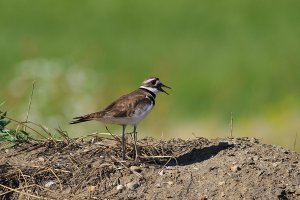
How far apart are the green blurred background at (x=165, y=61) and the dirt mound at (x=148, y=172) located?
5.62 metres

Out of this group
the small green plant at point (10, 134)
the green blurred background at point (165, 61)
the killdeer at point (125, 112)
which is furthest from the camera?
the green blurred background at point (165, 61)

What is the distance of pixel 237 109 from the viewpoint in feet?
71.8

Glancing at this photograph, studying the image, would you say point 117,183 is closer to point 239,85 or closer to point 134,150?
point 134,150

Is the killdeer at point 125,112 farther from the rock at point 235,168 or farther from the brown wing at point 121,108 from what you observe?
the rock at point 235,168

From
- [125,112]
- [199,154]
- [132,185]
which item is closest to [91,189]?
[132,185]

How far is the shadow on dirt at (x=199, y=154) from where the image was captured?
10.7 m

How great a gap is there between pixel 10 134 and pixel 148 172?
1.67m

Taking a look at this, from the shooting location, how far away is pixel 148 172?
10203 millimetres

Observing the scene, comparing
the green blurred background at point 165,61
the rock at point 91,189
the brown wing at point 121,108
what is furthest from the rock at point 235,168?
the green blurred background at point 165,61

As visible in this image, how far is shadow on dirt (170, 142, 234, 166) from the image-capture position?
1066 centimetres

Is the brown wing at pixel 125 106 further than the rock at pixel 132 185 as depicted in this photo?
Yes

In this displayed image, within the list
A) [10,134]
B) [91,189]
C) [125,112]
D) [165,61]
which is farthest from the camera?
[165,61]

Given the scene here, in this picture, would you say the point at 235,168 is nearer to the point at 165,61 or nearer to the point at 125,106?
the point at 125,106

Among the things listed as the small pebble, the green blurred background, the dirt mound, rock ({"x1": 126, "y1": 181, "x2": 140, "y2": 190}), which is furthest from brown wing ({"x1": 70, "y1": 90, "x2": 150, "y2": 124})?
the green blurred background
